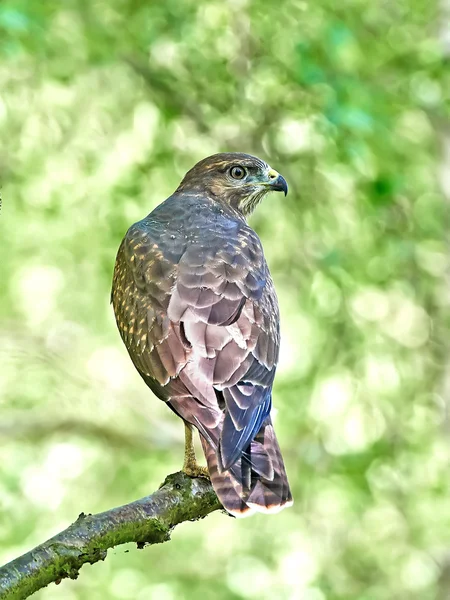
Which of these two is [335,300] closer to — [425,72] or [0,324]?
[425,72]

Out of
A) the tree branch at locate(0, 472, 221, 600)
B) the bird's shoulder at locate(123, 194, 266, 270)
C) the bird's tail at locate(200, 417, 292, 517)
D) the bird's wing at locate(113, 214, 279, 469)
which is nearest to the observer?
the tree branch at locate(0, 472, 221, 600)

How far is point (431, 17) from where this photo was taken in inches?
372

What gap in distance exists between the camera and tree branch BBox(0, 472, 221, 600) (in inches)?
107

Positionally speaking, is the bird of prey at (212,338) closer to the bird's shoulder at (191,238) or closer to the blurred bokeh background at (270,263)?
the bird's shoulder at (191,238)

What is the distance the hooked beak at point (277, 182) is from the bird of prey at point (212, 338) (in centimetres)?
78

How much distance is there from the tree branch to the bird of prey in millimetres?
207

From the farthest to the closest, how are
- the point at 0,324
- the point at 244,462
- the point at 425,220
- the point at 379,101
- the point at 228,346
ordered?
1. the point at 0,324
2. the point at 425,220
3. the point at 379,101
4. the point at 228,346
5. the point at 244,462

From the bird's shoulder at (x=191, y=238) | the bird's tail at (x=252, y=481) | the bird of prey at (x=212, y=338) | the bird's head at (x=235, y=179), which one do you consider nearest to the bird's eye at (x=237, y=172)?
the bird's head at (x=235, y=179)

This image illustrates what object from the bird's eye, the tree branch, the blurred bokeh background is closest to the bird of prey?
the tree branch

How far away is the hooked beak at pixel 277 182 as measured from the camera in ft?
17.9

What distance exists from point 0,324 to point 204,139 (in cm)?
336

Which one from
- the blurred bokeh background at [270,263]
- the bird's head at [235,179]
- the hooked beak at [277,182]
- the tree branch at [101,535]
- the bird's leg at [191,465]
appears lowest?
the tree branch at [101,535]

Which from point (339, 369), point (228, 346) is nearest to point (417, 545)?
point (339, 369)

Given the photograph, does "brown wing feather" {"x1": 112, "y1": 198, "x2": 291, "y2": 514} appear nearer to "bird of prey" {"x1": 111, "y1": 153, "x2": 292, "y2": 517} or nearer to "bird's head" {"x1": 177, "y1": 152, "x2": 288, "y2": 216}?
"bird of prey" {"x1": 111, "y1": 153, "x2": 292, "y2": 517}
